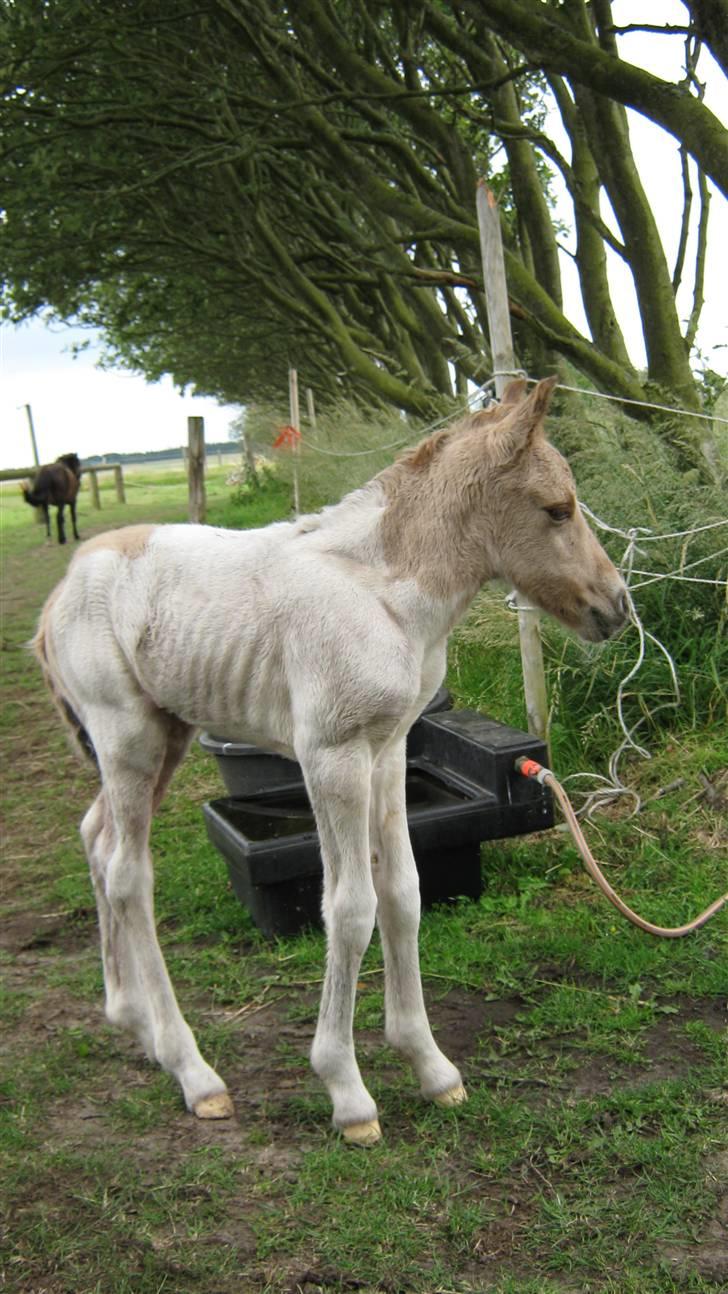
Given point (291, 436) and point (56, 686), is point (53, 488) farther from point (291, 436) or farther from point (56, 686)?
point (56, 686)

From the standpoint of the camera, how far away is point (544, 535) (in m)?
3.15

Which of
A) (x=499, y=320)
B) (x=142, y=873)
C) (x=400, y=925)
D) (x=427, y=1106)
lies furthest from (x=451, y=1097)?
(x=499, y=320)

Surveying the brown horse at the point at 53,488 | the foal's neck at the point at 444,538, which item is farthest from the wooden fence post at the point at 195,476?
the foal's neck at the point at 444,538

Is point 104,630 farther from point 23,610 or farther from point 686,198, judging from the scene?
point 23,610

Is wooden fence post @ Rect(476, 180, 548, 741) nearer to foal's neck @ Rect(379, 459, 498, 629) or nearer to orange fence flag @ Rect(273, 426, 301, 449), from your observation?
foal's neck @ Rect(379, 459, 498, 629)

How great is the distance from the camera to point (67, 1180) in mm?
3025

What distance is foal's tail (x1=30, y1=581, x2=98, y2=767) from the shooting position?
3.66m

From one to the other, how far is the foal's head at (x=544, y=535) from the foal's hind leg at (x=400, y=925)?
61cm

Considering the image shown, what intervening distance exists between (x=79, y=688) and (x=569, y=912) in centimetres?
220

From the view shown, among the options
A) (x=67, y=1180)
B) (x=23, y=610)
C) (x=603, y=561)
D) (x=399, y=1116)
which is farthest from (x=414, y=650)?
(x=23, y=610)

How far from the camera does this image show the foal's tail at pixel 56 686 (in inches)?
144

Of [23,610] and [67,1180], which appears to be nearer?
[67,1180]

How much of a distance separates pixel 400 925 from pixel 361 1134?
22.1 inches

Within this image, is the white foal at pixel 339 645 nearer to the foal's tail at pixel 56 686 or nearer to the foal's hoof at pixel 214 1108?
the foal's hoof at pixel 214 1108
